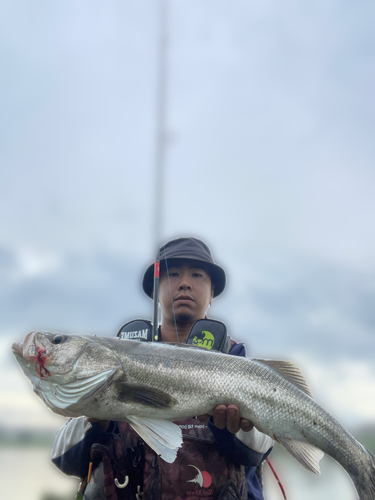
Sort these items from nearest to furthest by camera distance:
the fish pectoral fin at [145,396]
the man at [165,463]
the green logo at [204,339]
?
the fish pectoral fin at [145,396]
the man at [165,463]
the green logo at [204,339]

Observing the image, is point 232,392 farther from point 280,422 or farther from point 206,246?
point 206,246

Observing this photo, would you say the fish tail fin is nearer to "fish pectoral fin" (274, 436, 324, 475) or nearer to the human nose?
"fish pectoral fin" (274, 436, 324, 475)

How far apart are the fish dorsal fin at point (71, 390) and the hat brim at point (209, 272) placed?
7.41 feet

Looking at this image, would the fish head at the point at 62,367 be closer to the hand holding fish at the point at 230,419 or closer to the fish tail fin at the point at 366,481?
the hand holding fish at the point at 230,419

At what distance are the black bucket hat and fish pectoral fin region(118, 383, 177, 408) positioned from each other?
7.14 ft

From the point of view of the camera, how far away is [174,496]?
3721mm

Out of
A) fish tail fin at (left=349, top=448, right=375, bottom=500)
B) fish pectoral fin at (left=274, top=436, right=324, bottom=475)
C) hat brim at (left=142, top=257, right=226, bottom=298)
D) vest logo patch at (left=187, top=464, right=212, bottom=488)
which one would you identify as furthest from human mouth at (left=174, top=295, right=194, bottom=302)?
fish tail fin at (left=349, top=448, right=375, bottom=500)

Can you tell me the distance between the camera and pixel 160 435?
331 cm

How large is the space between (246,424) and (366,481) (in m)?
1.05

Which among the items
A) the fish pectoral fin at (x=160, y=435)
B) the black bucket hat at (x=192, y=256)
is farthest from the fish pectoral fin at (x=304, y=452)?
the black bucket hat at (x=192, y=256)

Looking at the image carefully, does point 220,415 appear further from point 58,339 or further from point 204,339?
point 58,339

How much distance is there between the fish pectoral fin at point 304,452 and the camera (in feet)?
11.3

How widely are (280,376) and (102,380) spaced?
152 centimetres

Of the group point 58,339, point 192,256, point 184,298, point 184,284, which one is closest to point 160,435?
point 58,339
